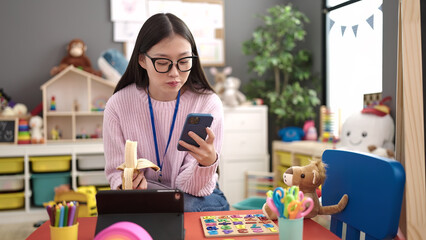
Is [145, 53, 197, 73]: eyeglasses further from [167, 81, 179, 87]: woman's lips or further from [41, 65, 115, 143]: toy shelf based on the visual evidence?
[41, 65, 115, 143]: toy shelf

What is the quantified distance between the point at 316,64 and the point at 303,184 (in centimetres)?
293

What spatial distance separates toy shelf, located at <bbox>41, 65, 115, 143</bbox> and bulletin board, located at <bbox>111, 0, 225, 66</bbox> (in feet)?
1.53

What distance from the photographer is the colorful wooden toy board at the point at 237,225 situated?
900mm

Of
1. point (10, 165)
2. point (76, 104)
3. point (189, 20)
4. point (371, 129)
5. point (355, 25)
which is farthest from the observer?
point (189, 20)

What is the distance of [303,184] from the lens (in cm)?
105

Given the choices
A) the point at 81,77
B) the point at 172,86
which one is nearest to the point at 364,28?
the point at 172,86

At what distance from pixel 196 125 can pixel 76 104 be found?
277 cm

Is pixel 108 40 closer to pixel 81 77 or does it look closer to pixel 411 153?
pixel 81 77

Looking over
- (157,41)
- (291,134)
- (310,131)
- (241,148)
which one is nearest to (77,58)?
(241,148)

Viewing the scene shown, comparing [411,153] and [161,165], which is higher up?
[411,153]

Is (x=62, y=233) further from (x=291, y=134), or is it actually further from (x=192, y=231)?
(x=291, y=134)

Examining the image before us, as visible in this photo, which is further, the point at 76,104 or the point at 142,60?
the point at 76,104

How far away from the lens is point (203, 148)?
1191mm

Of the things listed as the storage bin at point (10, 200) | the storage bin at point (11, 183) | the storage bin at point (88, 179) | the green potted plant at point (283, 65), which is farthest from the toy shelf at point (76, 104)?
the green potted plant at point (283, 65)
